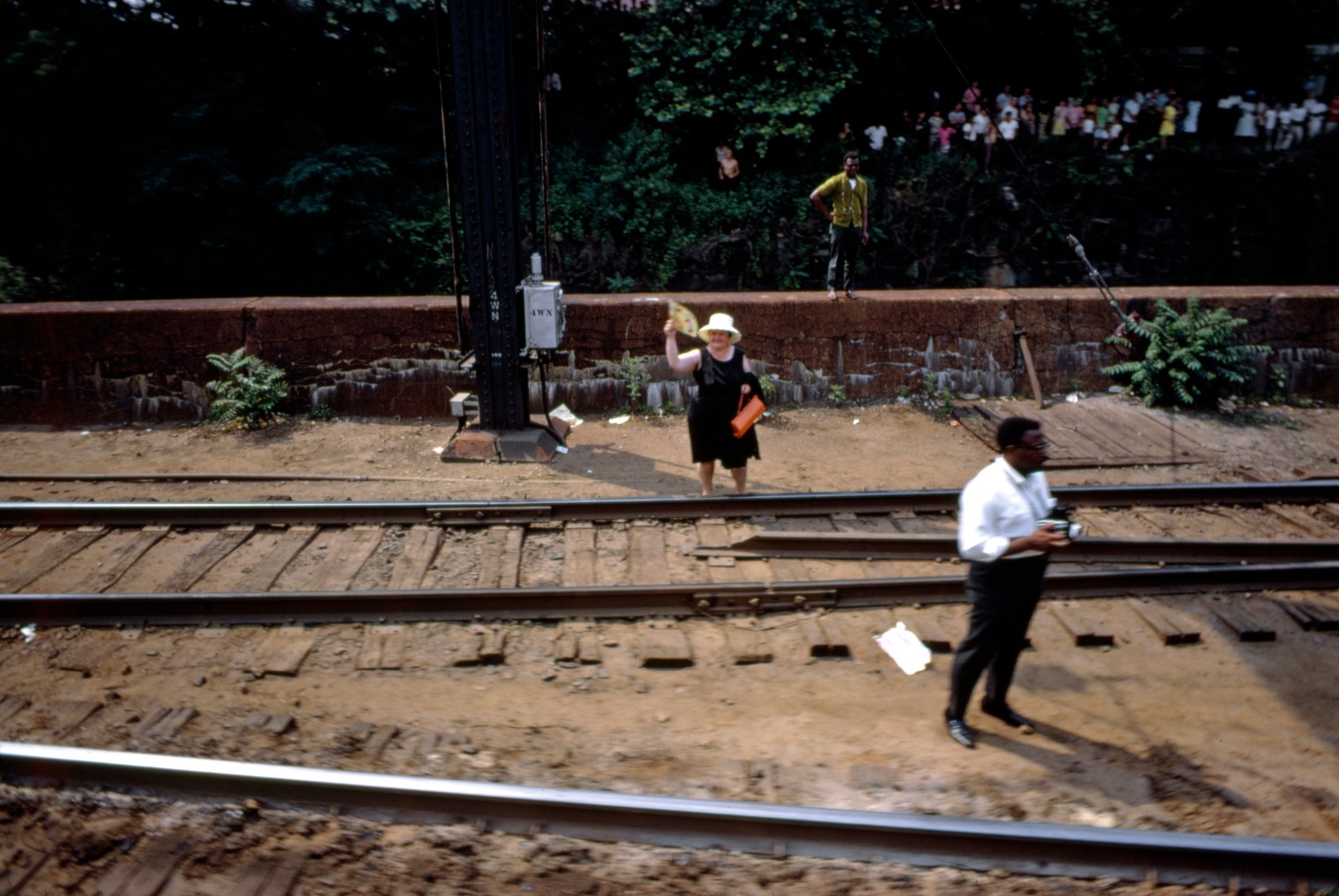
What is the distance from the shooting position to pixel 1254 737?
17.6 ft

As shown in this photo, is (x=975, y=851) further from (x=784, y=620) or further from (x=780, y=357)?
(x=780, y=357)

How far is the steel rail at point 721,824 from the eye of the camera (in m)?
4.17

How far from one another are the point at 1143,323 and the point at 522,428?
7027 millimetres

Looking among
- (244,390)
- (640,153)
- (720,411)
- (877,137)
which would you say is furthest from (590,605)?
(877,137)

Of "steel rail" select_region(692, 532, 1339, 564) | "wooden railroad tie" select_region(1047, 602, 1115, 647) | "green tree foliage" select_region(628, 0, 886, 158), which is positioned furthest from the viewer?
"green tree foliage" select_region(628, 0, 886, 158)

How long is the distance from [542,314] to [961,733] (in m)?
5.71

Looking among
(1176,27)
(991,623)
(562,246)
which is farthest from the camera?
(1176,27)

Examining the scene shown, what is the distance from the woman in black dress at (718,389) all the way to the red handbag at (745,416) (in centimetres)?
4

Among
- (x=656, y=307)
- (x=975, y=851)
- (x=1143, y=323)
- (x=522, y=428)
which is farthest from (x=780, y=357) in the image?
(x=975, y=851)

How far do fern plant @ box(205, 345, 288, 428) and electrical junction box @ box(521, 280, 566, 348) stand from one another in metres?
3.13

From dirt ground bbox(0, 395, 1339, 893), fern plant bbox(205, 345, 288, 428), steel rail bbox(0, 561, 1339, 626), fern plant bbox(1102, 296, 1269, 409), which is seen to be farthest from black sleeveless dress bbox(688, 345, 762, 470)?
fern plant bbox(1102, 296, 1269, 409)

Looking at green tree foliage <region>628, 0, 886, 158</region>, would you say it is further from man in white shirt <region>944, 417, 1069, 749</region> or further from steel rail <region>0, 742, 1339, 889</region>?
steel rail <region>0, 742, 1339, 889</region>

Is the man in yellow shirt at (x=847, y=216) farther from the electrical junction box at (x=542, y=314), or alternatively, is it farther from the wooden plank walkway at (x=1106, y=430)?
the electrical junction box at (x=542, y=314)

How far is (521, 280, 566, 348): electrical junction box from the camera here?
9414mm
